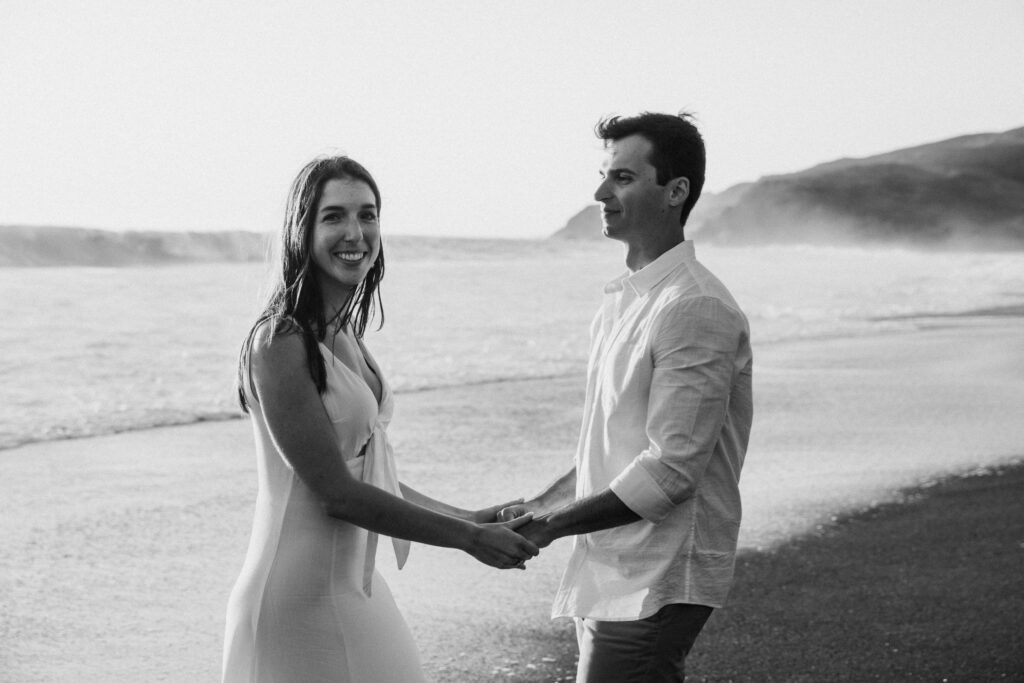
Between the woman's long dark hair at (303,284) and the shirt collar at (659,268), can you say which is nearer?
the woman's long dark hair at (303,284)

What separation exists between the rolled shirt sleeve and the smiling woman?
492 millimetres

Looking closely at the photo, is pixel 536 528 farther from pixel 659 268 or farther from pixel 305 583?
pixel 659 268

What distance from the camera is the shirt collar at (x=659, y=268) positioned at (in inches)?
105

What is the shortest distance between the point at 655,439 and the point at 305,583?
2.81 feet

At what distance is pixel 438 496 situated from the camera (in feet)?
26.6

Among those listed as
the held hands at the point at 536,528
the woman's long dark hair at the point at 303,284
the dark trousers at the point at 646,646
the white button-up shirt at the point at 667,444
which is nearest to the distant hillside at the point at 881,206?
the held hands at the point at 536,528

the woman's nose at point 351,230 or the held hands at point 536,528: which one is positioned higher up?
the woman's nose at point 351,230

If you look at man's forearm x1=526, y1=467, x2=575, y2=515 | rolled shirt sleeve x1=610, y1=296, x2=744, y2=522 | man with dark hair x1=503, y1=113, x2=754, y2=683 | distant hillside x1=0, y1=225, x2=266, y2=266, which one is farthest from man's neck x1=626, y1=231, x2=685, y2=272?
distant hillside x1=0, y1=225, x2=266, y2=266

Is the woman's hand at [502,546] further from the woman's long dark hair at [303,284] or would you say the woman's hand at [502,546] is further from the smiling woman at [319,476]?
the woman's long dark hair at [303,284]

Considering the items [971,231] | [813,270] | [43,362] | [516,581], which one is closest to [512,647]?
[516,581]

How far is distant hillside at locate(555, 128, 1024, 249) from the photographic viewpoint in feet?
151

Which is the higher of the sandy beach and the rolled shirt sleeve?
the rolled shirt sleeve

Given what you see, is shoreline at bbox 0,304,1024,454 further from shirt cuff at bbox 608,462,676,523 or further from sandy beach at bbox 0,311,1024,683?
shirt cuff at bbox 608,462,676,523

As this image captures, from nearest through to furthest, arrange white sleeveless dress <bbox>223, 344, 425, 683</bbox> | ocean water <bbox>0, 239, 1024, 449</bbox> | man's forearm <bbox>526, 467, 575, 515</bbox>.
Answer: white sleeveless dress <bbox>223, 344, 425, 683</bbox> → man's forearm <bbox>526, 467, 575, 515</bbox> → ocean water <bbox>0, 239, 1024, 449</bbox>
